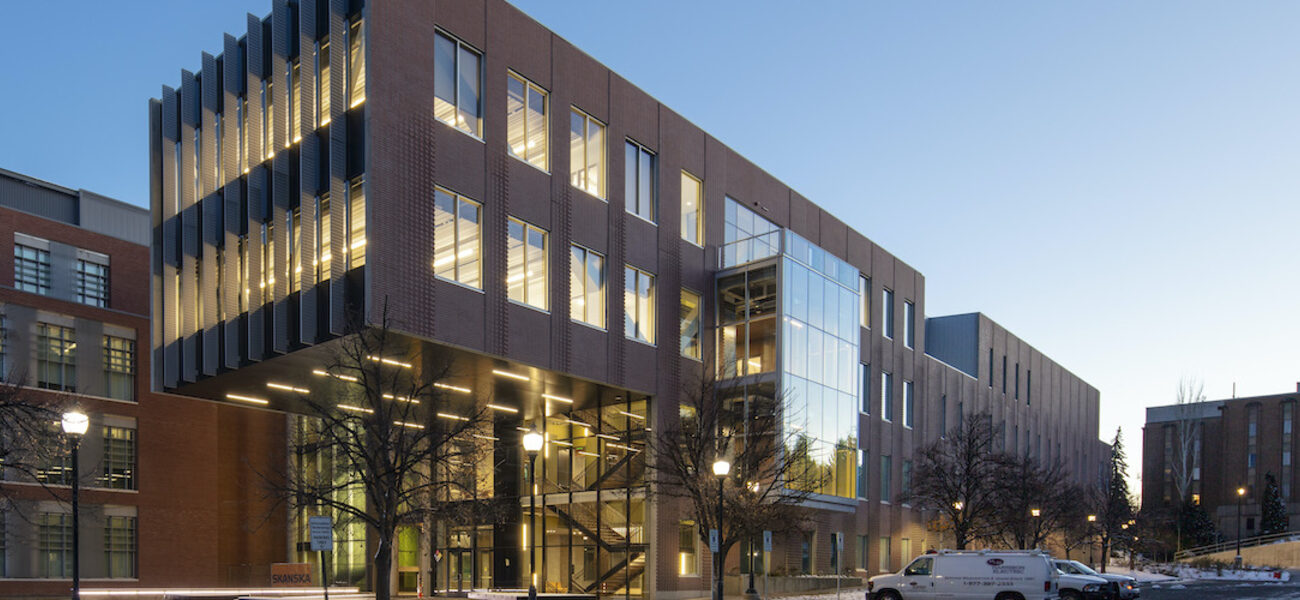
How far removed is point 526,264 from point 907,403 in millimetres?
32791

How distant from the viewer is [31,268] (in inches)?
1700

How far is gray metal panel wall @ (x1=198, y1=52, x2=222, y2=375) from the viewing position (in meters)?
36.2

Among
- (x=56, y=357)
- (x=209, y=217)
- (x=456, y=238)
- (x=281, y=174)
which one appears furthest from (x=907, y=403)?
(x=56, y=357)

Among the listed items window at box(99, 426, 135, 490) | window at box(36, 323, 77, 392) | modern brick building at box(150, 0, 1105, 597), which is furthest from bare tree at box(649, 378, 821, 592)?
window at box(36, 323, 77, 392)

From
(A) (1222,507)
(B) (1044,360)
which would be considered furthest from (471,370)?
(A) (1222,507)

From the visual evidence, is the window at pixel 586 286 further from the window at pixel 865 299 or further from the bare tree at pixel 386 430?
the window at pixel 865 299

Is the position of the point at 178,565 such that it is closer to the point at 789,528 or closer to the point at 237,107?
the point at 237,107

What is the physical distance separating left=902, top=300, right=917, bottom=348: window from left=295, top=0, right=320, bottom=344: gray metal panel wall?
123 feet

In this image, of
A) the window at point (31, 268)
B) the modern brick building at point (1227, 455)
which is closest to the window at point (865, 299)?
the window at point (31, 268)

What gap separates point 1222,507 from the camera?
121125 millimetres

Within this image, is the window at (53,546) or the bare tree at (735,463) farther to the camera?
the window at (53,546)

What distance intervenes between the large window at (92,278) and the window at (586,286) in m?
22.5

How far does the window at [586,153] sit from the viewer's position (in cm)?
3662

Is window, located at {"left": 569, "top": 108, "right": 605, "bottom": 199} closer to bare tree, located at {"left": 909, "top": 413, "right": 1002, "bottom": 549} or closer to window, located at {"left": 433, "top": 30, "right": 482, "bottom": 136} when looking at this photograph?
window, located at {"left": 433, "top": 30, "right": 482, "bottom": 136}
